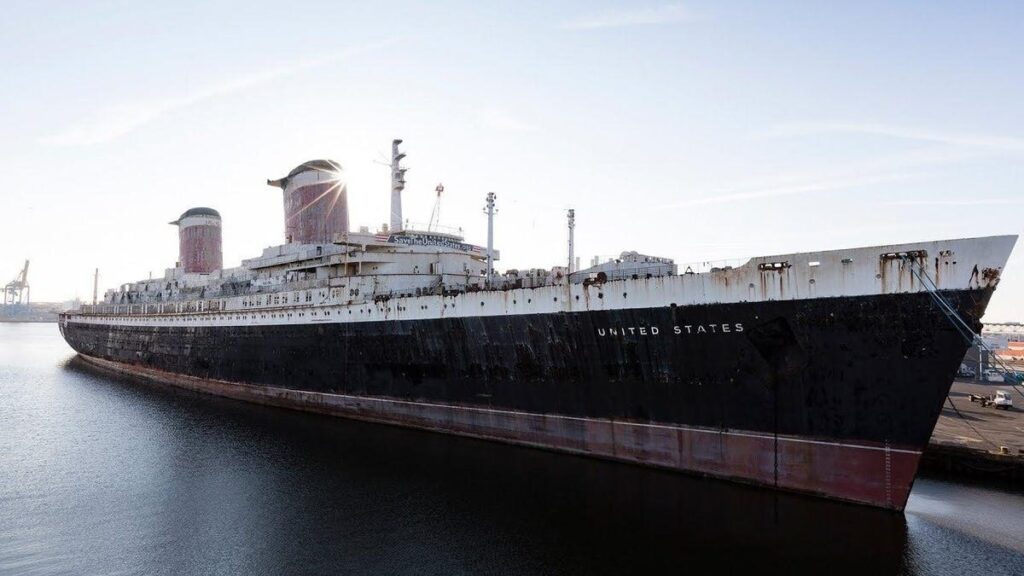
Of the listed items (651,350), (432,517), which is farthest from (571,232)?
(432,517)

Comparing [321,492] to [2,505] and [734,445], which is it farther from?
[734,445]

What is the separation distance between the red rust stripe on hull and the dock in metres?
5.11

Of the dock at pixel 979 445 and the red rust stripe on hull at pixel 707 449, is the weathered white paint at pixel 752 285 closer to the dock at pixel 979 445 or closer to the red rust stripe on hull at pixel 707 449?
the red rust stripe on hull at pixel 707 449

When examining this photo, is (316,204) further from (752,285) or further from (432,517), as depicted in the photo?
(752,285)

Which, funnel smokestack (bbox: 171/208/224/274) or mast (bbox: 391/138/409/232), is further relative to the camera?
funnel smokestack (bbox: 171/208/224/274)

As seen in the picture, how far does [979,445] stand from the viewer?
1875cm


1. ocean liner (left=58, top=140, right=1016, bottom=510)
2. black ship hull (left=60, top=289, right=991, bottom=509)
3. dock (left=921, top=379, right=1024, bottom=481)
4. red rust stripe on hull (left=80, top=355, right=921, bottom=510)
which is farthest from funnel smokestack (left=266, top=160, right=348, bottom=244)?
dock (left=921, top=379, right=1024, bottom=481)

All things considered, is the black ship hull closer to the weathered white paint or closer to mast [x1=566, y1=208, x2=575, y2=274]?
the weathered white paint

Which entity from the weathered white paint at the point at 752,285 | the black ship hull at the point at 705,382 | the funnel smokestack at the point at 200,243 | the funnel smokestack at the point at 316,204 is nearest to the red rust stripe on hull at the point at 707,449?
the black ship hull at the point at 705,382

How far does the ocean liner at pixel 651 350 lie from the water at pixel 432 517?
3.47 ft

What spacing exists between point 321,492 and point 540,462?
6.58 meters

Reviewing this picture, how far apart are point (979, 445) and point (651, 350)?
465 inches

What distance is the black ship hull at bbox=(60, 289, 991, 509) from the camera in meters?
13.6

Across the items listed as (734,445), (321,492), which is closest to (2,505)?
(321,492)
